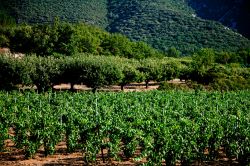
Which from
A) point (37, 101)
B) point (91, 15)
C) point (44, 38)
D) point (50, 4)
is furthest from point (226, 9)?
point (37, 101)

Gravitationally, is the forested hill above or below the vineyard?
above

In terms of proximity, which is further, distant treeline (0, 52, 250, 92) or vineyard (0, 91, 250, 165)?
distant treeline (0, 52, 250, 92)

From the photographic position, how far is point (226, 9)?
154 metres

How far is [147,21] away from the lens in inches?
4774

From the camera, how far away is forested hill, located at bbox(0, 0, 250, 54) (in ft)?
371

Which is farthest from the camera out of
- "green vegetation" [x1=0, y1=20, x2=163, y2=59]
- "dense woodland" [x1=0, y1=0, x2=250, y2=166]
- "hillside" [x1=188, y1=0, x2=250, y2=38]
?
"hillside" [x1=188, y1=0, x2=250, y2=38]

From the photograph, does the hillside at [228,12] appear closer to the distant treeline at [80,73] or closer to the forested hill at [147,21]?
the forested hill at [147,21]

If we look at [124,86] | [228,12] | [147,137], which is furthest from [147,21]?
[147,137]

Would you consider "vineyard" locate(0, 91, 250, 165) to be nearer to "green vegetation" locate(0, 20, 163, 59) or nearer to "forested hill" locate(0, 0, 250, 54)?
"green vegetation" locate(0, 20, 163, 59)

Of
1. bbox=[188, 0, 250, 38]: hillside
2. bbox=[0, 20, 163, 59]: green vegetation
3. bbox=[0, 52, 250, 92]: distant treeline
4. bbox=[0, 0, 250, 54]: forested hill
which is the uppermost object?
bbox=[188, 0, 250, 38]: hillside

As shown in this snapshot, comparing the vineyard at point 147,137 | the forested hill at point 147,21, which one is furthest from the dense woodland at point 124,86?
the forested hill at point 147,21

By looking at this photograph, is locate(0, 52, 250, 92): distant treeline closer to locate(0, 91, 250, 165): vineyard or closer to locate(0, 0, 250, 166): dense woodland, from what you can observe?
locate(0, 0, 250, 166): dense woodland

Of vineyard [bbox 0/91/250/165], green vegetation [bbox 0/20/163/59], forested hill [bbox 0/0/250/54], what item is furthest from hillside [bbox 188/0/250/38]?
vineyard [bbox 0/91/250/165]

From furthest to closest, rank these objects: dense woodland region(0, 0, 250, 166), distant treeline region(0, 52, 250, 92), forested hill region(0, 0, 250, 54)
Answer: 1. forested hill region(0, 0, 250, 54)
2. distant treeline region(0, 52, 250, 92)
3. dense woodland region(0, 0, 250, 166)
